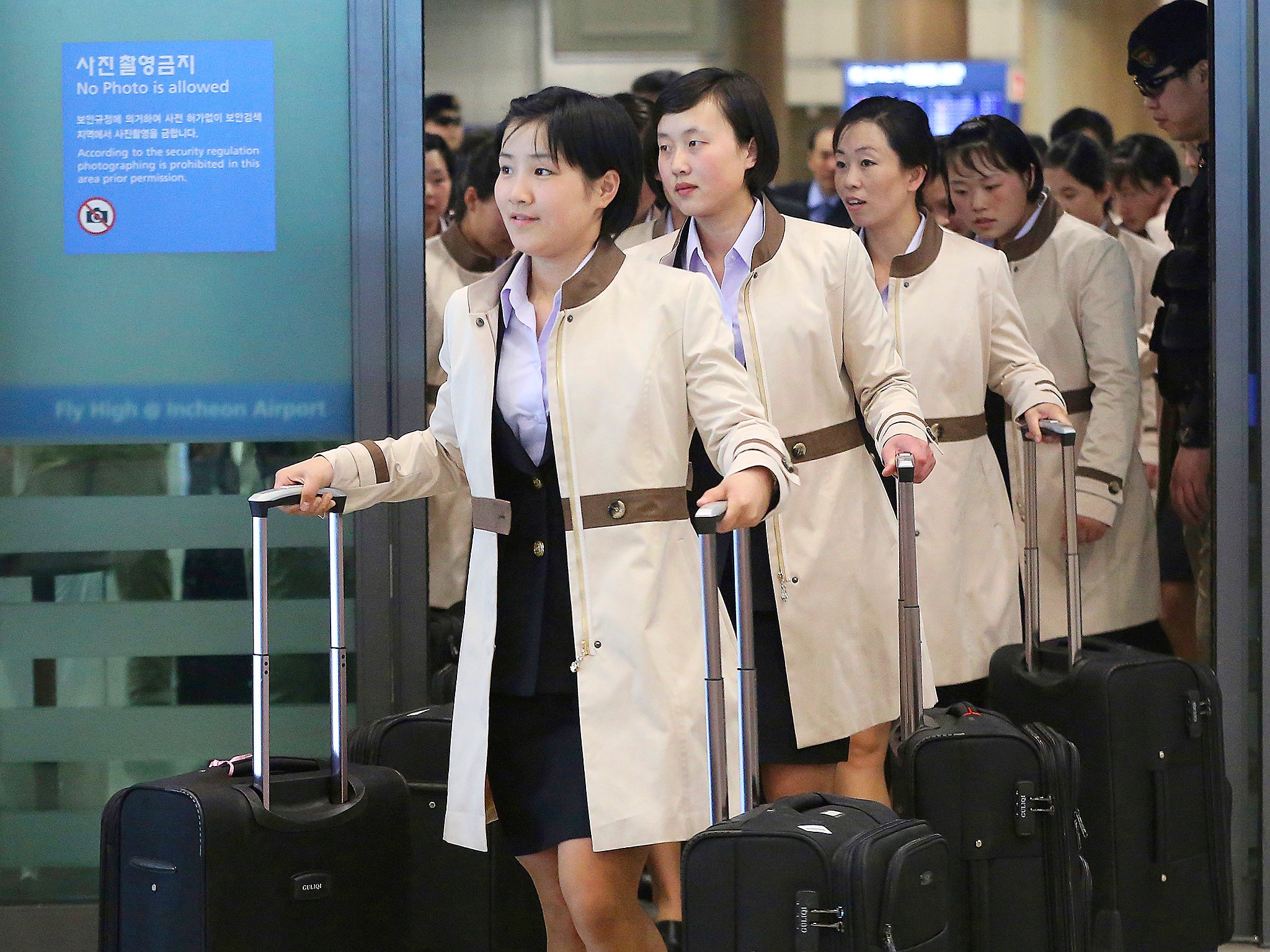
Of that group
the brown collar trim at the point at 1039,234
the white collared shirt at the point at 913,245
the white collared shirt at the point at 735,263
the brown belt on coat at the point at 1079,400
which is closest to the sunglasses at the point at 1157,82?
the brown collar trim at the point at 1039,234

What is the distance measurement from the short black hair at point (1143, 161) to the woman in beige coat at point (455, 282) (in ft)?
6.34

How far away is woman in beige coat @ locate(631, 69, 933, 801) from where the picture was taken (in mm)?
3189

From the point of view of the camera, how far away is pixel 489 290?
9.23 feet

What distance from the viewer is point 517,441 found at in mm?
2730

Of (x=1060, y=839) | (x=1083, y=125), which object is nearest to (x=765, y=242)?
(x=1060, y=839)

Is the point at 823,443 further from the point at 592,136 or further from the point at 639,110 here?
the point at 639,110

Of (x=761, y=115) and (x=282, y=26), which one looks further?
(x=282, y=26)

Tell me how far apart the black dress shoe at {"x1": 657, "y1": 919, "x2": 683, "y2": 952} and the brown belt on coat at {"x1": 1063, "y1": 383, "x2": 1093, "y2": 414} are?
1.73 metres

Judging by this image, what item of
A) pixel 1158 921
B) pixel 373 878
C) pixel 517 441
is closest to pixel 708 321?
pixel 517 441

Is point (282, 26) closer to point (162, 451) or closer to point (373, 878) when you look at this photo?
point (162, 451)

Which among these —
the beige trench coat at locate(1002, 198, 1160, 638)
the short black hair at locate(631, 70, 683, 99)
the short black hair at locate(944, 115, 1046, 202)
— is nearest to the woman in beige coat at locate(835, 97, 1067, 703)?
the beige trench coat at locate(1002, 198, 1160, 638)

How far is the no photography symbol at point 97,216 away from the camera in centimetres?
392

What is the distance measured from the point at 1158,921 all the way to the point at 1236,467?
119cm

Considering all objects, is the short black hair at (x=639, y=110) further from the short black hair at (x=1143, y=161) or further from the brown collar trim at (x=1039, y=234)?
the short black hair at (x=1143, y=161)
